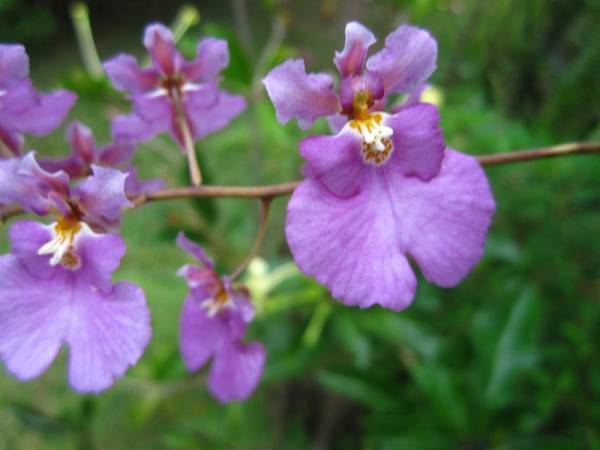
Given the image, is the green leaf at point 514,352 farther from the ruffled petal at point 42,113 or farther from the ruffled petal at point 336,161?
the ruffled petal at point 42,113

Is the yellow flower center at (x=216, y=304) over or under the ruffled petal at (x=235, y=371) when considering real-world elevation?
over

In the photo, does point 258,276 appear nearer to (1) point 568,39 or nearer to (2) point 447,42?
(1) point 568,39

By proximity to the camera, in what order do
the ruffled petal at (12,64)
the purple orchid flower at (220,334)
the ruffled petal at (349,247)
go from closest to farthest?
the ruffled petal at (349,247)
the ruffled petal at (12,64)
the purple orchid flower at (220,334)

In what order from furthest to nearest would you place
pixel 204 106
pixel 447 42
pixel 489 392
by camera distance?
pixel 447 42 < pixel 489 392 < pixel 204 106

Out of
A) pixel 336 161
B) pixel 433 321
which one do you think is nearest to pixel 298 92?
pixel 336 161

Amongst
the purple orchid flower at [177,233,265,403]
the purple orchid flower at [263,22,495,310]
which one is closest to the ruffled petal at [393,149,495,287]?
the purple orchid flower at [263,22,495,310]

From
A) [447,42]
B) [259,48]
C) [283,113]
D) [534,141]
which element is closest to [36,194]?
[283,113]

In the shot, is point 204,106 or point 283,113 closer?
point 283,113

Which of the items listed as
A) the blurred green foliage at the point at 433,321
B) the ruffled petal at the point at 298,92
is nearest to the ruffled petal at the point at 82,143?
the ruffled petal at the point at 298,92
